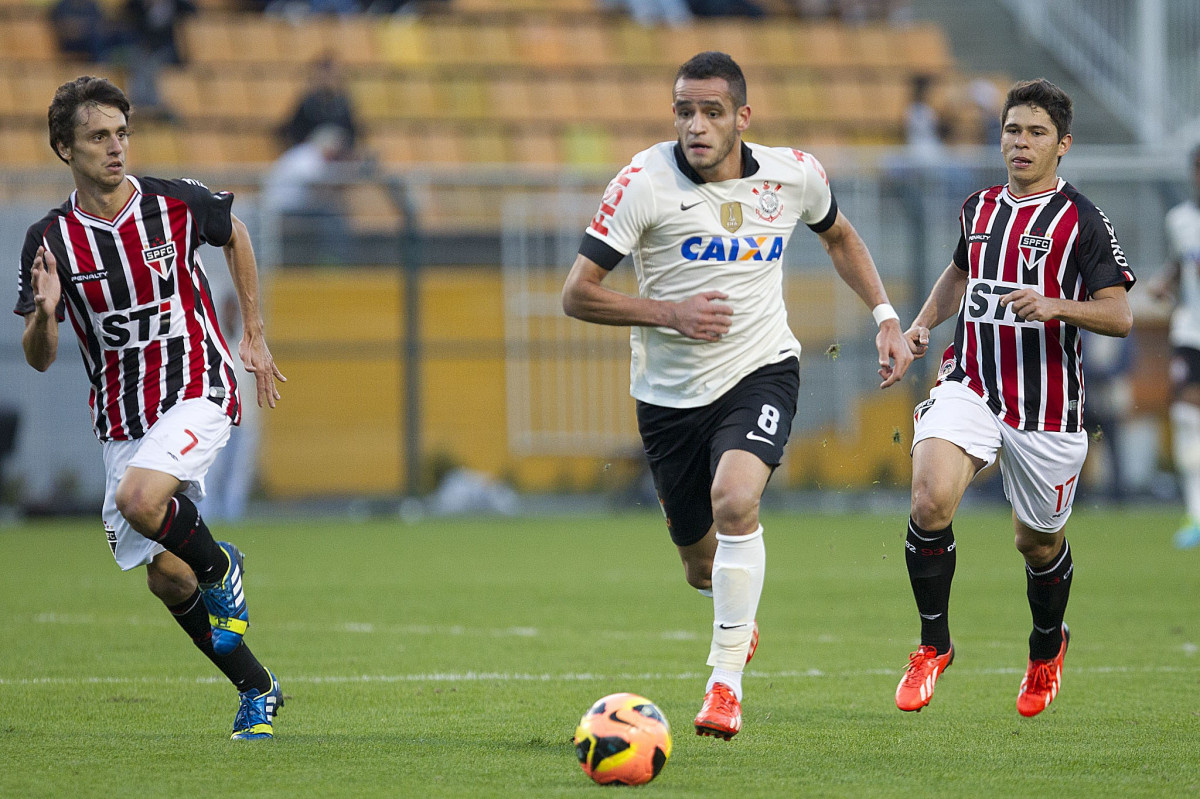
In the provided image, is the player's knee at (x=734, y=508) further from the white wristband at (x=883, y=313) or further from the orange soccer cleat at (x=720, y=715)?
the white wristband at (x=883, y=313)

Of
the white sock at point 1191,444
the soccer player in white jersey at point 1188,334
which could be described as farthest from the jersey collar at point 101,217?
the white sock at point 1191,444

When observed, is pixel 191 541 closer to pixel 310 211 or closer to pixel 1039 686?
pixel 1039 686

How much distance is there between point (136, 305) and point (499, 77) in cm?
1425

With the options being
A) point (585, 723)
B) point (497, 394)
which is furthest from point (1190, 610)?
point (497, 394)

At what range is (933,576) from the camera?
5.92 meters

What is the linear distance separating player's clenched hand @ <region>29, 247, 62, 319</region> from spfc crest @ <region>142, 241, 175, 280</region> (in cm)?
36

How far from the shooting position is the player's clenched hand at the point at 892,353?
229 inches

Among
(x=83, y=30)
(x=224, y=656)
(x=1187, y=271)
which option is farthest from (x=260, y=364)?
(x=83, y=30)

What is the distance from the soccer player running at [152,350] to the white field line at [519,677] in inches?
46.4

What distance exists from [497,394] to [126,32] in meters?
6.16

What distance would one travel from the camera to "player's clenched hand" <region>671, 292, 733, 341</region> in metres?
5.60

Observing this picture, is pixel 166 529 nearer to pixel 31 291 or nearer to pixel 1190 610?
pixel 31 291

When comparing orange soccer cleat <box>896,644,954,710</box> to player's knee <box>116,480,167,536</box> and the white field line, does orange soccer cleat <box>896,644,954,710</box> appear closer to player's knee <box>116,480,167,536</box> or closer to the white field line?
the white field line

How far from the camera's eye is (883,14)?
22328 millimetres
